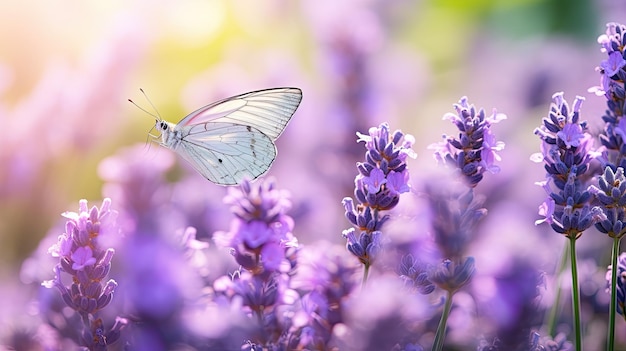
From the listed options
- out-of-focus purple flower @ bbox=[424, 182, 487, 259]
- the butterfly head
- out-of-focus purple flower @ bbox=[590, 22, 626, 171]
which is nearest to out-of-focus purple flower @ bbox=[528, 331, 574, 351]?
out-of-focus purple flower @ bbox=[424, 182, 487, 259]

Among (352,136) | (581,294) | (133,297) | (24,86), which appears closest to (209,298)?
(133,297)

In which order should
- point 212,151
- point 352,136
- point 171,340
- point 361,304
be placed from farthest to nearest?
point 352,136, point 212,151, point 171,340, point 361,304

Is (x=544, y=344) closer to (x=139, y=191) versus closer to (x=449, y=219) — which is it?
(x=449, y=219)

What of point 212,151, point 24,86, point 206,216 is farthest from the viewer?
Result: point 24,86

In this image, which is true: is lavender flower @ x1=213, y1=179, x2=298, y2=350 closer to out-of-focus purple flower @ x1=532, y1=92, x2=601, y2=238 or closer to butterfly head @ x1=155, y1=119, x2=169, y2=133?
out-of-focus purple flower @ x1=532, y1=92, x2=601, y2=238

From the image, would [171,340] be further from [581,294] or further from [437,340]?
[581,294]

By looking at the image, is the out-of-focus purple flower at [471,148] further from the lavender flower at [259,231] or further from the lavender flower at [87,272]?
the lavender flower at [87,272]

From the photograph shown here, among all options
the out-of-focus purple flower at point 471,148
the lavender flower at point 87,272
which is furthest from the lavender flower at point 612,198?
the lavender flower at point 87,272
